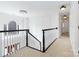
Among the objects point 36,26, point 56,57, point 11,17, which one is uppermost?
point 11,17

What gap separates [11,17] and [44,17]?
2858 millimetres

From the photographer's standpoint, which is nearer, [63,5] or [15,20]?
[63,5]

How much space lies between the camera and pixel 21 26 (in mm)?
12531

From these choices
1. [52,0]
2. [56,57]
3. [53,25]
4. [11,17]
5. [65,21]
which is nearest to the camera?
[56,57]

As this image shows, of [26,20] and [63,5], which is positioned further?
[26,20]

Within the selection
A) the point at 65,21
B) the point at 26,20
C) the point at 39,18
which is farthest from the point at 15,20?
the point at 65,21

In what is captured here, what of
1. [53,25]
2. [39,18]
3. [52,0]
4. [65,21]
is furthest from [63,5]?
[65,21]

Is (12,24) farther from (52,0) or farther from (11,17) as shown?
(52,0)

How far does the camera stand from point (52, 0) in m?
6.12

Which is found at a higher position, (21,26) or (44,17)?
(44,17)

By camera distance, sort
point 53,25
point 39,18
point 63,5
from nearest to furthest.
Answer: point 63,5
point 53,25
point 39,18

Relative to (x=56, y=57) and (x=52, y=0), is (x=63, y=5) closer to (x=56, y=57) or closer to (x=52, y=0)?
(x=52, y=0)

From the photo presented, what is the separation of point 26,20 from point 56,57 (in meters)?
9.05

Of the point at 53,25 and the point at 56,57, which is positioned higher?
the point at 53,25
